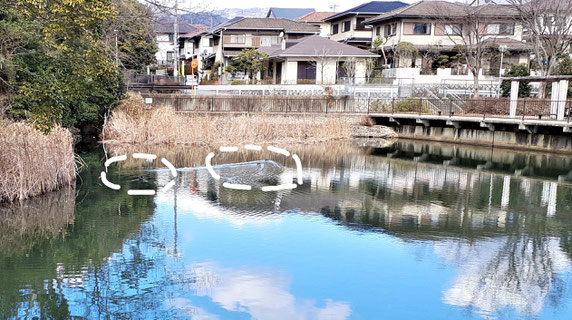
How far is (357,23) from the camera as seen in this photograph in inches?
1753

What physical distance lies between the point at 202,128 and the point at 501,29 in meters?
25.0

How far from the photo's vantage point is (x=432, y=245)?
9656 millimetres

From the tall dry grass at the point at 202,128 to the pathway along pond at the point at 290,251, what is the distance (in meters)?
5.50

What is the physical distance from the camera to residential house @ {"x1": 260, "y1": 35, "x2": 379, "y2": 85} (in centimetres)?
3562

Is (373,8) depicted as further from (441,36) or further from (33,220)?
(33,220)

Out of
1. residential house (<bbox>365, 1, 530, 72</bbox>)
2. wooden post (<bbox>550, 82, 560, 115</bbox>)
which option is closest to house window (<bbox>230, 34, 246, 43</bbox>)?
residential house (<bbox>365, 1, 530, 72</bbox>)

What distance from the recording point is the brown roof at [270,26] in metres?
44.3

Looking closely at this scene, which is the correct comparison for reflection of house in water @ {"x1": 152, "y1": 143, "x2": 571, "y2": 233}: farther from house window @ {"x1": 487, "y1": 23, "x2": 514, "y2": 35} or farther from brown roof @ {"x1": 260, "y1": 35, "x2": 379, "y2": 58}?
house window @ {"x1": 487, "y1": 23, "x2": 514, "y2": 35}

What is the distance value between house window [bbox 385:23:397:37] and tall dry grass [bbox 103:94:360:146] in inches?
645

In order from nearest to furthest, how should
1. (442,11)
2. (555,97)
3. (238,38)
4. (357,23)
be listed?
(555,97)
(442,11)
(357,23)
(238,38)

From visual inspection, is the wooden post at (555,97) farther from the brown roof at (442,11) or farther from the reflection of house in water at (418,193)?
the brown roof at (442,11)

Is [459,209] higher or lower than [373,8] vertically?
lower

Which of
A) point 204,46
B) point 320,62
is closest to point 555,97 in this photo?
point 320,62

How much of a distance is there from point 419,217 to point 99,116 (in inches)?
588
